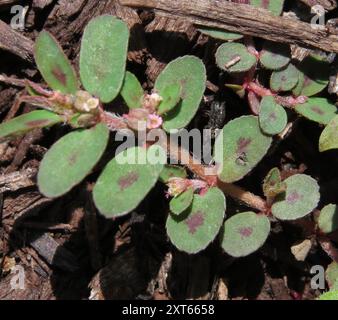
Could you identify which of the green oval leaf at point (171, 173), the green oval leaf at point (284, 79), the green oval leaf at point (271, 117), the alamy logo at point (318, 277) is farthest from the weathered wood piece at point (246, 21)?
the alamy logo at point (318, 277)

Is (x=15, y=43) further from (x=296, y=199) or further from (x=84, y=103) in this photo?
(x=296, y=199)

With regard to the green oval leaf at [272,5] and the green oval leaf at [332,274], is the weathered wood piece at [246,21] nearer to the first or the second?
the green oval leaf at [272,5]

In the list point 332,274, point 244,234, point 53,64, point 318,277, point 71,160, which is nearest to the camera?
point 71,160

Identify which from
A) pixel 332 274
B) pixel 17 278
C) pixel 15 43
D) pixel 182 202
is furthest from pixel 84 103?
pixel 332 274

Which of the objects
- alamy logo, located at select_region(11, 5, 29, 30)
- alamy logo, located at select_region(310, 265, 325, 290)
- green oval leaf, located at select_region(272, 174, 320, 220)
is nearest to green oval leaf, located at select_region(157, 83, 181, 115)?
green oval leaf, located at select_region(272, 174, 320, 220)
